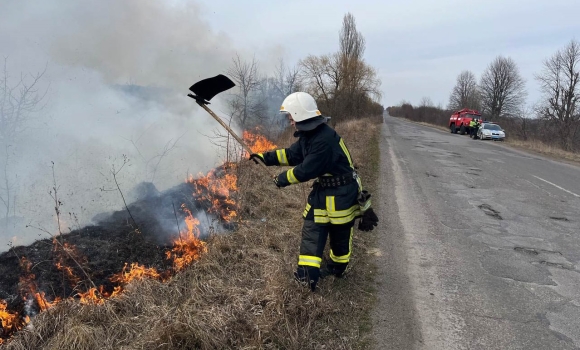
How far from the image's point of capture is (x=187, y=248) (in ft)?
14.5

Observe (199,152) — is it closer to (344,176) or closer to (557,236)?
(344,176)

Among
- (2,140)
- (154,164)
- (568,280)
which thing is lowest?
(568,280)

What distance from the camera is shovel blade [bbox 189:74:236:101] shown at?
3772mm

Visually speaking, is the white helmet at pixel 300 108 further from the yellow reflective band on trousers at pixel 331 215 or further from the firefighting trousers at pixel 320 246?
the firefighting trousers at pixel 320 246

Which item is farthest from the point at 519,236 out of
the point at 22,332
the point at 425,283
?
the point at 22,332

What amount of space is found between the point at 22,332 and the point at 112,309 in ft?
2.04

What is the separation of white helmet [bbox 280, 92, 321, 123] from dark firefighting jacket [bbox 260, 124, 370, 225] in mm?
137

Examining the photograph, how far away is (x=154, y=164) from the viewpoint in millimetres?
7992

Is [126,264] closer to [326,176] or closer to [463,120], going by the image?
[326,176]

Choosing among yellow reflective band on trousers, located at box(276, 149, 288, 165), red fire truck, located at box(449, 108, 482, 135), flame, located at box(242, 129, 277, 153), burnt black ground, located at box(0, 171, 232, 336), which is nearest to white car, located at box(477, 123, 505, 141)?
red fire truck, located at box(449, 108, 482, 135)

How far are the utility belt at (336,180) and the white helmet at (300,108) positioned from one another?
564 mm

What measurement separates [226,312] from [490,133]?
24808mm

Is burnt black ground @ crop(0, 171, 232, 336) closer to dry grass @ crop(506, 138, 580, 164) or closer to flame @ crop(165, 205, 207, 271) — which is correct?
flame @ crop(165, 205, 207, 271)

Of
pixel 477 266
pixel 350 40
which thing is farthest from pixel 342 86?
pixel 477 266
